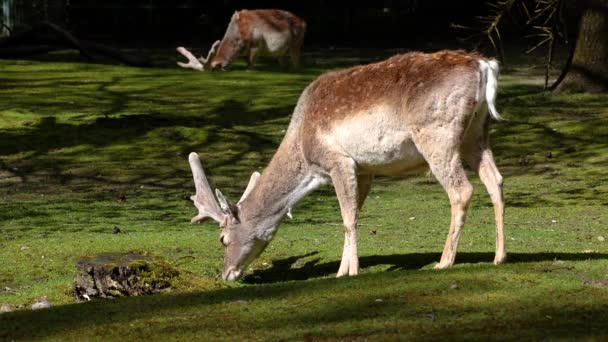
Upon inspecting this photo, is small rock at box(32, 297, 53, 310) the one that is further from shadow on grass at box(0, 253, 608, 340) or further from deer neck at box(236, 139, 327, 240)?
deer neck at box(236, 139, 327, 240)

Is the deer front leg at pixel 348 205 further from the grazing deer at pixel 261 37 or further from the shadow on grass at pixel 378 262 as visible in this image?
the grazing deer at pixel 261 37

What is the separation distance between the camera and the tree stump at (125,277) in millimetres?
8125

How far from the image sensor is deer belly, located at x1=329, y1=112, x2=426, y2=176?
851cm

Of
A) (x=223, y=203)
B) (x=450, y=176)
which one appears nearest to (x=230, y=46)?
(x=223, y=203)

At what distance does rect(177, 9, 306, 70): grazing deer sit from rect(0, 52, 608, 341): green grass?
3.74ft

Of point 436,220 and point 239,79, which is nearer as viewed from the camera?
point 436,220

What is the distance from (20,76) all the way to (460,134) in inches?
637

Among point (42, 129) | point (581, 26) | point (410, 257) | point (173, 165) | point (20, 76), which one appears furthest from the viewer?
point (20, 76)

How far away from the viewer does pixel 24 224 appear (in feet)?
39.2

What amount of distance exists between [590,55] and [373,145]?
39.1 feet

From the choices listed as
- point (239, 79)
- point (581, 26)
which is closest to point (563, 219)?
point (581, 26)

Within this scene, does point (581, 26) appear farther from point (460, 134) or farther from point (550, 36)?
point (460, 134)

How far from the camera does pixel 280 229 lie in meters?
11.6

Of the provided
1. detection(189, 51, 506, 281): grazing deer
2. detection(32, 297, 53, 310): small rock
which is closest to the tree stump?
detection(32, 297, 53, 310): small rock
